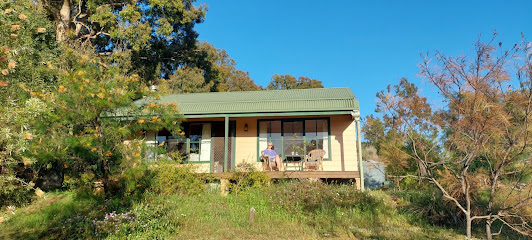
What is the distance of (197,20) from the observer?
69.6ft

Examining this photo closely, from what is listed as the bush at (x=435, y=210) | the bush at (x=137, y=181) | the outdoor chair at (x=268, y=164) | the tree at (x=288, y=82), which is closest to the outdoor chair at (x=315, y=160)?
the outdoor chair at (x=268, y=164)

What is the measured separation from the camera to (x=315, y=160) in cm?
1066

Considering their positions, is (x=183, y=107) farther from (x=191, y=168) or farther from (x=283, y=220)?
(x=283, y=220)

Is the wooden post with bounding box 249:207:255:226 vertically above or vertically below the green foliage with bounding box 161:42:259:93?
below

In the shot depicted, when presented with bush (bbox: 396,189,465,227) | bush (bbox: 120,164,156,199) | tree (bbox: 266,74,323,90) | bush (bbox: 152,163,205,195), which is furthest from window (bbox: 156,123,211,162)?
tree (bbox: 266,74,323,90)

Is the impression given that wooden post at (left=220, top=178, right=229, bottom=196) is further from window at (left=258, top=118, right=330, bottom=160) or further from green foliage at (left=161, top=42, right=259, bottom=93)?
green foliage at (left=161, top=42, right=259, bottom=93)

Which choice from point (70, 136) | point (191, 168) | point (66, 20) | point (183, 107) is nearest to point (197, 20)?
point (66, 20)

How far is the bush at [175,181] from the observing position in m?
8.90

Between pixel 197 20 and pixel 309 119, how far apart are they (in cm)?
1259

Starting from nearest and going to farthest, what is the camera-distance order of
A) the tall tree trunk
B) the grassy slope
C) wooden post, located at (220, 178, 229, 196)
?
1. the grassy slope
2. wooden post, located at (220, 178, 229, 196)
3. the tall tree trunk

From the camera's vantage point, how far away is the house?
10.7 m

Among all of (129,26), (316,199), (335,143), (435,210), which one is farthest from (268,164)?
(129,26)

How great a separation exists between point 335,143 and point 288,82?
25.4m

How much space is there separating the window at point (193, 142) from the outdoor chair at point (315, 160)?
358 cm
